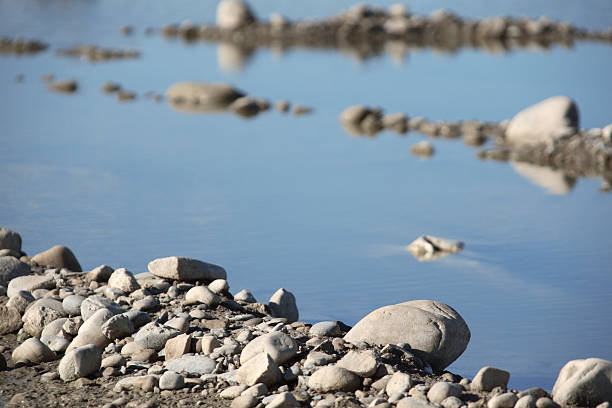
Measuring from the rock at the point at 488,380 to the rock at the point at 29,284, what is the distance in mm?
3495

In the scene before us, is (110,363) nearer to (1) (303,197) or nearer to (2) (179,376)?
(2) (179,376)

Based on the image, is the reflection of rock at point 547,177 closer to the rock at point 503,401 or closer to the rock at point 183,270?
the rock at point 183,270

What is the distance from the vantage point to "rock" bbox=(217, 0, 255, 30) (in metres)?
27.6

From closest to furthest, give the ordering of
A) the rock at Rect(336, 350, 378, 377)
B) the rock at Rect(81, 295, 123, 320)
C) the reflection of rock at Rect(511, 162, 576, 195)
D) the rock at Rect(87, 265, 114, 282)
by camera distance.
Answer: the rock at Rect(336, 350, 378, 377) → the rock at Rect(81, 295, 123, 320) → the rock at Rect(87, 265, 114, 282) → the reflection of rock at Rect(511, 162, 576, 195)

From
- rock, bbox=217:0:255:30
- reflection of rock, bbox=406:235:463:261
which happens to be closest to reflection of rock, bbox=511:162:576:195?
reflection of rock, bbox=406:235:463:261

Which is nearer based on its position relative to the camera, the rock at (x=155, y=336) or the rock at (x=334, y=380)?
the rock at (x=334, y=380)

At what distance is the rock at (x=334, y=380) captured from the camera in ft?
16.9

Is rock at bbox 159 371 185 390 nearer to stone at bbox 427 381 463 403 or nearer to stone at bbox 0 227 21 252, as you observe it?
stone at bbox 427 381 463 403

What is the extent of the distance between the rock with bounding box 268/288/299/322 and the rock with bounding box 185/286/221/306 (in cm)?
47

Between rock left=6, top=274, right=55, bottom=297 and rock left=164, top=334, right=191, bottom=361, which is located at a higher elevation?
rock left=6, top=274, right=55, bottom=297

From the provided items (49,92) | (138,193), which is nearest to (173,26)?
(49,92)

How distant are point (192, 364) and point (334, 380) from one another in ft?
3.15

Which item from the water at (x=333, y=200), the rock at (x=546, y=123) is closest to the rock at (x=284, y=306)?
the water at (x=333, y=200)

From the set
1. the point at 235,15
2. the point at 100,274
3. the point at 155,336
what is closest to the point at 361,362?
the point at 155,336
